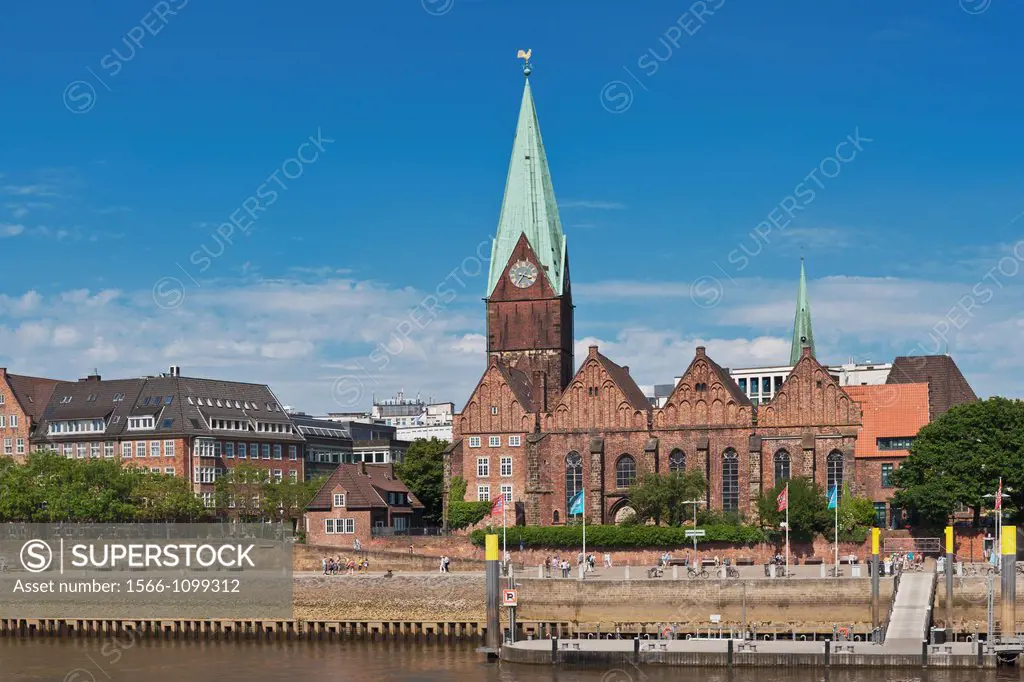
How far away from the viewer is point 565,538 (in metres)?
106

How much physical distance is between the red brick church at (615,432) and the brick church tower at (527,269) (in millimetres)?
223

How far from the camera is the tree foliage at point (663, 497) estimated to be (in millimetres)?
107500

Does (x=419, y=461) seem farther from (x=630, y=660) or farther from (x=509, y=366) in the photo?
(x=630, y=660)

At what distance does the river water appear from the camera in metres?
67.2

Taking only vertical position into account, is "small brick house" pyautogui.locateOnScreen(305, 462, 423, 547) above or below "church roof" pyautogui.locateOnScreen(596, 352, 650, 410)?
below

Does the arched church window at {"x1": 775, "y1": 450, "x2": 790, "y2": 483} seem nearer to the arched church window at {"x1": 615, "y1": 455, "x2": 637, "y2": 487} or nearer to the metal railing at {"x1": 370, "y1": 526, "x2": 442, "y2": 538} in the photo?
the arched church window at {"x1": 615, "y1": 455, "x2": 637, "y2": 487}

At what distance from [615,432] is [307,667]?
46819 millimetres

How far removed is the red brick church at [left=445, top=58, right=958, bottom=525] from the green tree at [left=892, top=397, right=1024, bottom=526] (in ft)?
26.4

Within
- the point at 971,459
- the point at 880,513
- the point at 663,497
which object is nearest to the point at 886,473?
the point at 880,513

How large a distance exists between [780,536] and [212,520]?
157 ft

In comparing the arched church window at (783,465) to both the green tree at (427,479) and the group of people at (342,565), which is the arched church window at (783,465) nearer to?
the group of people at (342,565)

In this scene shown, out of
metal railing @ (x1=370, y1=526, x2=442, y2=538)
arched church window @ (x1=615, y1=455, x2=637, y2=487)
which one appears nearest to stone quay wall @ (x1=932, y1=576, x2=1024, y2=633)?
arched church window @ (x1=615, y1=455, x2=637, y2=487)

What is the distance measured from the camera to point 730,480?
114m

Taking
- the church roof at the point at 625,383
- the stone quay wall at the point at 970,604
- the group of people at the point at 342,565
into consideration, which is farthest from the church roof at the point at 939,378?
the group of people at the point at 342,565
